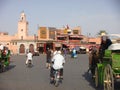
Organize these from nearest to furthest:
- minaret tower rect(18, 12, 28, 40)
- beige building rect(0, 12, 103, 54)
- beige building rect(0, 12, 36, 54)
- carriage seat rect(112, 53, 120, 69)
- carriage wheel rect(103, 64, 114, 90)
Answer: carriage wheel rect(103, 64, 114, 90) → carriage seat rect(112, 53, 120, 69) → beige building rect(0, 12, 103, 54) → beige building rect(0, 12, 36, 54) → minaret tower rect(18, 12, 28, 40)

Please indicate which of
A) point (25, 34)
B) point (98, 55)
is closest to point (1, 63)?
point (98, 55)

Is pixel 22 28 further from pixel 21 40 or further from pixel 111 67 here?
pixel 111 67

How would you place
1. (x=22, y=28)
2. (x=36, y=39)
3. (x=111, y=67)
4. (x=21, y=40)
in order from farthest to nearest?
(x=22, y=28), (x=21, y=40), (x=36, y=39), (x=111, y=67)

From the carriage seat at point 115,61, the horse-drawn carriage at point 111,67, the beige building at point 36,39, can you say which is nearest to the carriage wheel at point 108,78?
the horse-drawn carriage at point 111,67

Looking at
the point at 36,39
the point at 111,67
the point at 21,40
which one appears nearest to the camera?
the point at 111,67

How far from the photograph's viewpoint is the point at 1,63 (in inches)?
722

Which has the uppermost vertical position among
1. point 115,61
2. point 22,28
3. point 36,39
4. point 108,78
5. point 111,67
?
point 22,28

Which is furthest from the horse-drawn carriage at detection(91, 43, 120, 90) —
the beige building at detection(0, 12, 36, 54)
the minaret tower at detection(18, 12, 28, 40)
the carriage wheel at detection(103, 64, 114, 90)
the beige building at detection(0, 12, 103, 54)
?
the minaret tower at detection(18, 12, 28, 40)

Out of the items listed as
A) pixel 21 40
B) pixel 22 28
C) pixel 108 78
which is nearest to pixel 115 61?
pixel 108 78

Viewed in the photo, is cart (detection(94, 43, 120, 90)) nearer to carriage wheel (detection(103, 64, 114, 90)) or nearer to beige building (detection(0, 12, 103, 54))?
carriage wheel (detection(103, 64, 114, 90))

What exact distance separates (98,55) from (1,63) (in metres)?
7.82

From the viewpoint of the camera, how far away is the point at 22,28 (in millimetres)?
93875

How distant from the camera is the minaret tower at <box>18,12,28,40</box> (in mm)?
92575

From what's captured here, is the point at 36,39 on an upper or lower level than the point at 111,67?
upper
